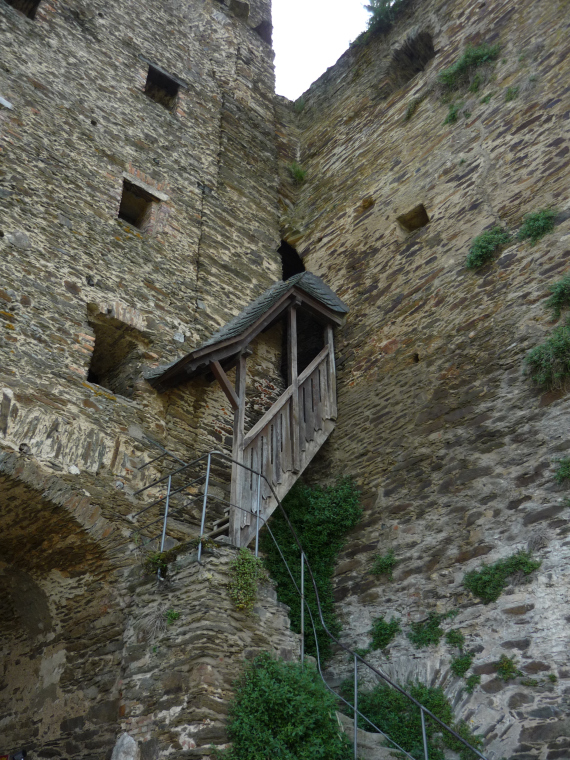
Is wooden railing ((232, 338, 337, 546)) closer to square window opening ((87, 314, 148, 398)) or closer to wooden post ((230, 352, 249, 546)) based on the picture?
wooden post ((230, 352, 249, 546))

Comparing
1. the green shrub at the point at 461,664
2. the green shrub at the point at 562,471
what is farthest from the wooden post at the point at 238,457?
the green shrub at the point at 562,471

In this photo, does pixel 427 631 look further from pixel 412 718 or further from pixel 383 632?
pixel 412 718

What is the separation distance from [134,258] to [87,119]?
6.88ft

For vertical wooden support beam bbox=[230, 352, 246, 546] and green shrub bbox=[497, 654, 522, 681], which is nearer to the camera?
green shrub bbox=[497, 654, 522, 681]

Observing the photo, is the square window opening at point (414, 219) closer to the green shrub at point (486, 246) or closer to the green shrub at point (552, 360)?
the green shrub at point (486, 246)

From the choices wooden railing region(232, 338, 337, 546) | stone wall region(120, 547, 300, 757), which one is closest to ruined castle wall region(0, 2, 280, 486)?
wooden railing region(232, 338, 337, 546)

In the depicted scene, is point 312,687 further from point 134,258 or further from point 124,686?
point 134,258

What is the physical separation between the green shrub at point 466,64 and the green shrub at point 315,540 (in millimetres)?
5719

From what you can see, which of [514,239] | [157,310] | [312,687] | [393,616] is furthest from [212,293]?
[312,687]

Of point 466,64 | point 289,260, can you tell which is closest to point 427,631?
point 289,260

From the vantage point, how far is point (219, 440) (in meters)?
7.40

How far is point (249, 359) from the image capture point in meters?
8.52

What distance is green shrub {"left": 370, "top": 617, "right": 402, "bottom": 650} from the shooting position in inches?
235

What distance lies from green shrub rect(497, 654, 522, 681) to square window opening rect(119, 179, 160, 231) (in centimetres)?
633
